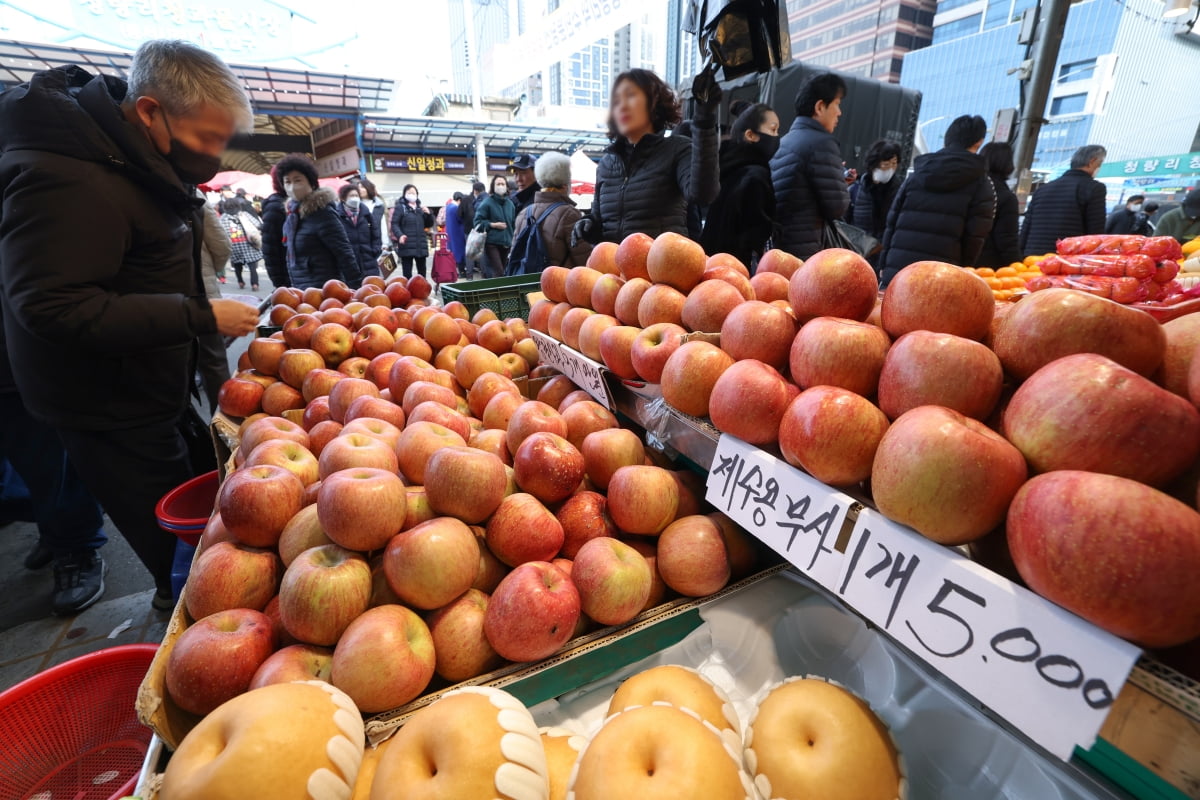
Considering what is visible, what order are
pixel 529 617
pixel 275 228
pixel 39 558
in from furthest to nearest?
pixel 275 228, pixel 39 558, pixel 529 617

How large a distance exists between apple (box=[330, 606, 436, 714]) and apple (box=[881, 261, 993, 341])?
4.17 ft

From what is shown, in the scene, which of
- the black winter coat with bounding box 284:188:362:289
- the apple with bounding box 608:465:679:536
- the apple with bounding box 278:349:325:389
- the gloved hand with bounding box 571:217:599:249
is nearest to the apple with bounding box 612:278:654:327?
the apple with bounding box 608:465:679:536

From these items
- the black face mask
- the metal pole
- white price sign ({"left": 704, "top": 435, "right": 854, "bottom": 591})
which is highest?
the metal pole

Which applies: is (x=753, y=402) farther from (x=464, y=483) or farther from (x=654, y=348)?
(x=464, y=483)

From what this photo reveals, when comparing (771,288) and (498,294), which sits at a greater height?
(771,288)

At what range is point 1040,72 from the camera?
5934mm

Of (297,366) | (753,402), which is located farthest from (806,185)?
(297,366)

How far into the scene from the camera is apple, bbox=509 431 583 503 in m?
1.46

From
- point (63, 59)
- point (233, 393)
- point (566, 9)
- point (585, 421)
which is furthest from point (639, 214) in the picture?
point (63, 59)

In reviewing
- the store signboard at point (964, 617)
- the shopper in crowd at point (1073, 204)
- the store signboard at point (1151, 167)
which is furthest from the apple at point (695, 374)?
the store signboard at point (1151, 167)

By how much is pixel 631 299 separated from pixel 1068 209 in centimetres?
589

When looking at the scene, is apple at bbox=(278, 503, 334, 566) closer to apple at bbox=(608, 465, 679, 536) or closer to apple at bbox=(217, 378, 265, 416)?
apple at bbox=(608, 465, 679, 536)

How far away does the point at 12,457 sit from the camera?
108 inches

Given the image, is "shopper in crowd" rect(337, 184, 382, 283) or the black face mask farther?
"shopper in crowd" rect(337, 184, 382, 283)
